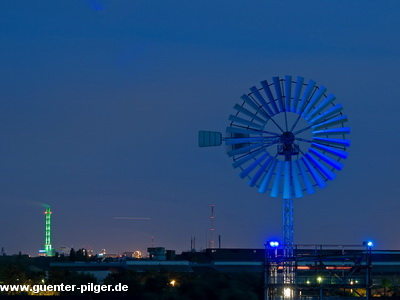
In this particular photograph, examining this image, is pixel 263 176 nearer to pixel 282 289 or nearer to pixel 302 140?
pixel 302 140

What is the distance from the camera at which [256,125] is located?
5388 centimetres

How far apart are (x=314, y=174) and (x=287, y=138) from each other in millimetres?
2495

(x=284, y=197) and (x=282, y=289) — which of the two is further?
(x=284, y=197)

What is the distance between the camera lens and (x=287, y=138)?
52562mm

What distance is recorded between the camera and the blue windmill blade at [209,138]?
55.0 m

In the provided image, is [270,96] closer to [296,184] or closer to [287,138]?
[287,138]

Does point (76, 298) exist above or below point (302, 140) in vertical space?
below

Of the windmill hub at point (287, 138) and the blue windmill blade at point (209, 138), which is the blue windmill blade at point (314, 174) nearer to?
the windmill hub at point (287, 138)

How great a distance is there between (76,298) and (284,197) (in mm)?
15032

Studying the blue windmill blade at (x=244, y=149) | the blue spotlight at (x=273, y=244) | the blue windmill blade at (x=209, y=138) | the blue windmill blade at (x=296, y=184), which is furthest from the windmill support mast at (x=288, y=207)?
the blue windmill blade at (x=209, y=138)

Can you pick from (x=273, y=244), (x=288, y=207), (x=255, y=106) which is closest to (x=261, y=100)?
(x=255, y=106)

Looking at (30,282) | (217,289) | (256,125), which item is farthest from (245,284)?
(30,282)

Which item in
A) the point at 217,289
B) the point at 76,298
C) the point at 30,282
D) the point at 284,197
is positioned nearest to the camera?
the point at 76,298

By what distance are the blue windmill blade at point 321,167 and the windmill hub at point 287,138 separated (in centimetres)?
120
